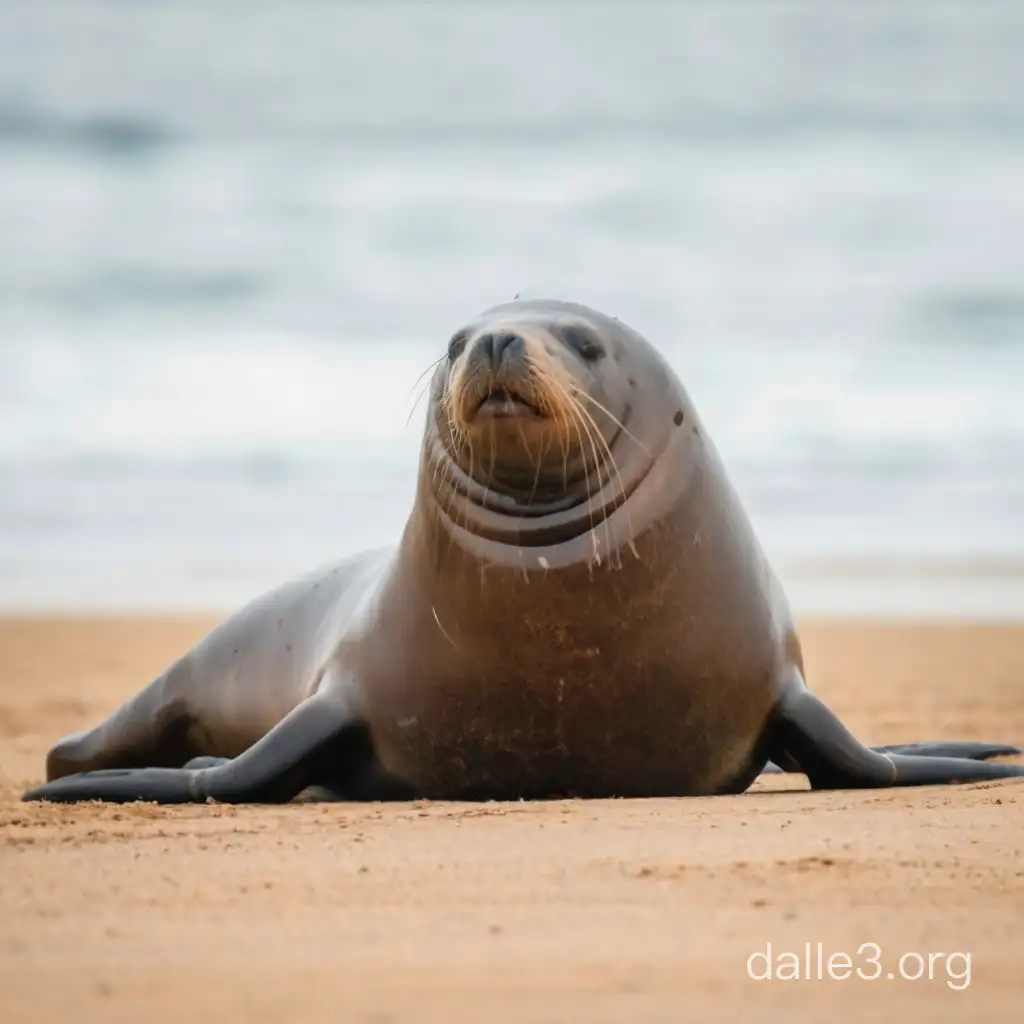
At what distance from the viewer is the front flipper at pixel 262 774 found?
5926mm

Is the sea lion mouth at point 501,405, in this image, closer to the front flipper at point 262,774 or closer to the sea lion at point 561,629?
the sea lion at point 561,629

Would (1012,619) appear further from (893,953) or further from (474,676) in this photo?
(893,953)

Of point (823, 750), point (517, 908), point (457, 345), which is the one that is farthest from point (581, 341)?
point (517, 908)

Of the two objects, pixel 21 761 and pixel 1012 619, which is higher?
pixel 21 761

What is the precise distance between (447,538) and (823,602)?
74.6 ft

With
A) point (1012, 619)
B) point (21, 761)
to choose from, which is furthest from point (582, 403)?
point (1012, 619)

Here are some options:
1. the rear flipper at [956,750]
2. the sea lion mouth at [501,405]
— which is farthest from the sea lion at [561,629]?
the rear flipper at [956,750]

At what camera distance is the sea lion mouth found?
17.7ft

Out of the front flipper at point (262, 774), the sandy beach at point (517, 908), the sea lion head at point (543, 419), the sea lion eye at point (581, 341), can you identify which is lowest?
the front flipper at point (262, 774)

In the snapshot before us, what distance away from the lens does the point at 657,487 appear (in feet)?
19.2

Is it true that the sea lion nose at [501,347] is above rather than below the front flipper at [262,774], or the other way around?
above

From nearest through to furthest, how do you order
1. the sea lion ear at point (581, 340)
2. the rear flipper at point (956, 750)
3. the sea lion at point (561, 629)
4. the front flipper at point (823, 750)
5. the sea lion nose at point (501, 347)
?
the sea lion nose at point (501, 347)
the sea lion at point (561, 629)
the sea lion ear at point (581, 340)
the front flipper at point (823, 750)
the rear flipper at point (956, 750)

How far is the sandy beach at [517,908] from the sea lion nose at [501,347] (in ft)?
3.95

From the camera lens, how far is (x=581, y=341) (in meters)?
5.85
